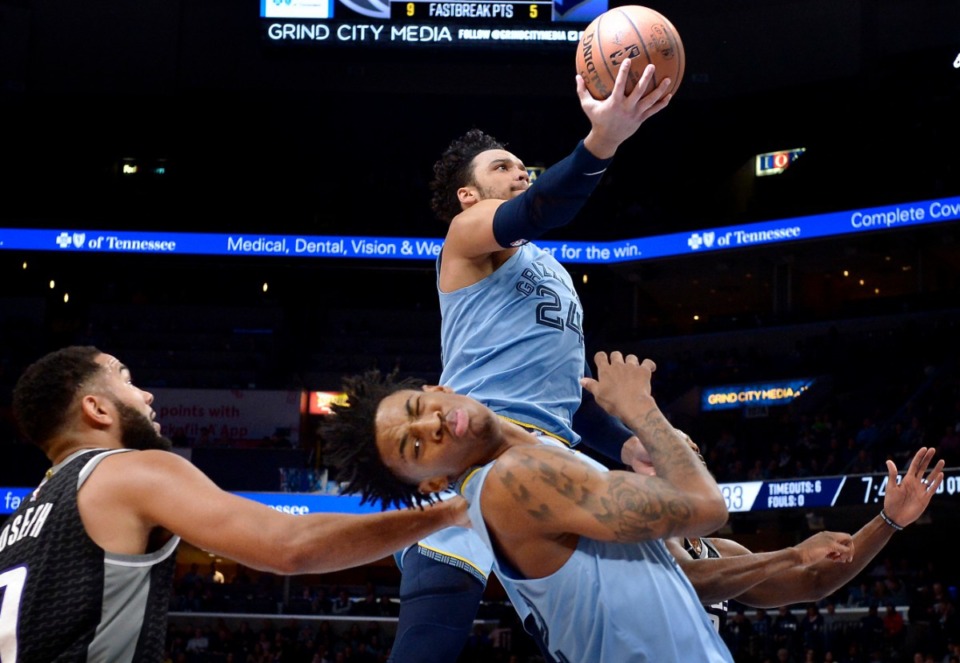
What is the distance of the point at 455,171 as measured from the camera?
4992mm

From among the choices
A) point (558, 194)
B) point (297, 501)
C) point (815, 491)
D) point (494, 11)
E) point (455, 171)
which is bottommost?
point (297, 501)

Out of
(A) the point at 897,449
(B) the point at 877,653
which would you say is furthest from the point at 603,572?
(A) the point at 897,449

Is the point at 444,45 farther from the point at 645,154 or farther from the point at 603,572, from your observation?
the point at 603,572

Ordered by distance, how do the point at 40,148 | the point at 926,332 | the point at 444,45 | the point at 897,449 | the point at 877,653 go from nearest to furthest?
the point at 877,653 → the point at 897,449 → the point at 444,45 → the point at 926,332 → the point at 40,148

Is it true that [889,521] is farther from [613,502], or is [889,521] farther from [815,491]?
[815,491]

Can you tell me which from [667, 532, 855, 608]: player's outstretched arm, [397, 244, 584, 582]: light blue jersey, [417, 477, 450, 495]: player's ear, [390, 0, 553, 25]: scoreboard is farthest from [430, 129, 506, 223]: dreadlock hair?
[390, 0, 553, 25]: scoreboard

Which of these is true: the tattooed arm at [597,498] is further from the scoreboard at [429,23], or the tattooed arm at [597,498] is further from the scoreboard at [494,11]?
the scoreboard at [494,11]

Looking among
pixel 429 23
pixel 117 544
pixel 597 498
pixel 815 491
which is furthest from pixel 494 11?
pixel 117 544

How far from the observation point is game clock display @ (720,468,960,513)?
706 inches

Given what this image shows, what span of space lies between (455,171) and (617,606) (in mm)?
2327

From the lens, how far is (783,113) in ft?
93.2

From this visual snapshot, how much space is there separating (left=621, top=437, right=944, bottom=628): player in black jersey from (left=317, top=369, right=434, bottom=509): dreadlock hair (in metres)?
1.16

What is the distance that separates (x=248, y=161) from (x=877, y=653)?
19.9 m

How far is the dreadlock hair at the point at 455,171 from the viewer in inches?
195
